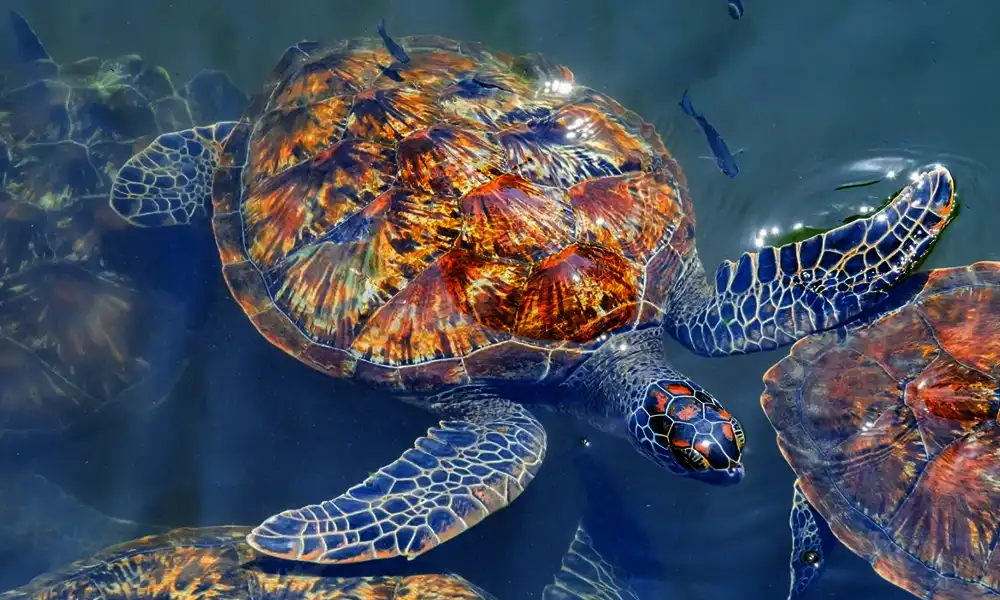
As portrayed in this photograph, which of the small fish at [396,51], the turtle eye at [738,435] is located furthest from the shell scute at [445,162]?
the turtle eye at [738,435]

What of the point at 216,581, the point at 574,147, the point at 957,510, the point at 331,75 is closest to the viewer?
the point at 957,510

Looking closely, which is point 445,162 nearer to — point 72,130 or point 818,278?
point 818,278

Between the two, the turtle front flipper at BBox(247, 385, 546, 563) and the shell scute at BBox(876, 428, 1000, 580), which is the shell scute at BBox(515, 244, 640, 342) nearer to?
the turtle front flipper at BBox(247, 385, 546, 563)

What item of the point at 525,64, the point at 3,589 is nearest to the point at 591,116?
the point at 525,64

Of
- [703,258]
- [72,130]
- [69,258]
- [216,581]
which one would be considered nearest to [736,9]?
[703,258]

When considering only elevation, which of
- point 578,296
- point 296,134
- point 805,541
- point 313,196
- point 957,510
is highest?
point 296,134

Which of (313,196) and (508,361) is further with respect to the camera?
(313,196)

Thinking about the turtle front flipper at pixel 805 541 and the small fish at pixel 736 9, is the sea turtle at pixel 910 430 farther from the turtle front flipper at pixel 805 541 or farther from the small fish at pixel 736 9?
the small fish at pixel 736 9
